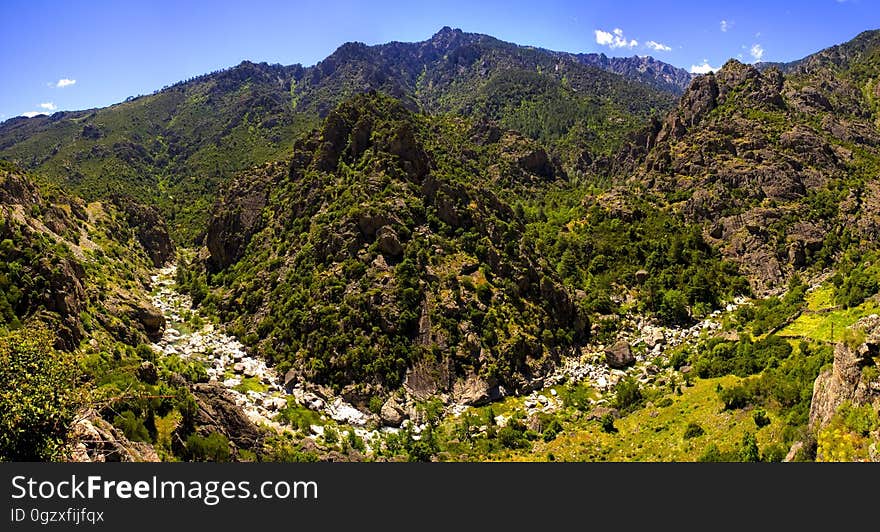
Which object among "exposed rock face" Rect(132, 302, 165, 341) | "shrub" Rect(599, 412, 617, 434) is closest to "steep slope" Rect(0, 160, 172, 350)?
"exposed rock face" Rect(132, 302, 165, 341)

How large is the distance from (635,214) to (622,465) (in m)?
93.6

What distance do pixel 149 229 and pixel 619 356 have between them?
108m

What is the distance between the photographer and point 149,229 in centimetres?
11569

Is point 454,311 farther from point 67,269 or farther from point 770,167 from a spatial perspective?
point 770,167

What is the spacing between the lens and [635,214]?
10275 centimetres

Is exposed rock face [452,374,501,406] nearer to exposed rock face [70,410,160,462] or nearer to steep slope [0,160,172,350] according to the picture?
exposed rock face [70,410,160,462]

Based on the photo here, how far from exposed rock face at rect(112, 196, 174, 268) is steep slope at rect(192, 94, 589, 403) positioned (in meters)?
25.1

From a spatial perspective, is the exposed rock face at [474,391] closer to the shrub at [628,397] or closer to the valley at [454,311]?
the valley at [454,311]

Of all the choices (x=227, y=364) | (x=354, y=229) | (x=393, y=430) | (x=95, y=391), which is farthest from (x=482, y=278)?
(x=95, y=391)

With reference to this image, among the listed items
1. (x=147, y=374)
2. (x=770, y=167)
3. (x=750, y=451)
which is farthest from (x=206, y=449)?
(x=770, y=167)

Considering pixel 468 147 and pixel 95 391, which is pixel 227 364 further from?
pixel 468 147

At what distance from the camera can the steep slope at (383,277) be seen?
173 ft

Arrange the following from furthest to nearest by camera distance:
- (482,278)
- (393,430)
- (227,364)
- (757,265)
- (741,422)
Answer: (757,265) → (482,278) → (227,364) → (393,430) → (741,422)

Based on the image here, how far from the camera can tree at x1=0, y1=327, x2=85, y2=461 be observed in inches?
723
